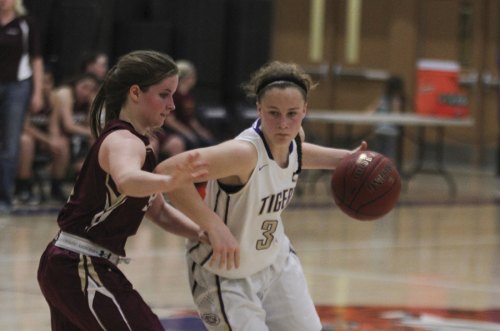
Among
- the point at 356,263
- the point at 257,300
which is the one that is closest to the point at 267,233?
the point at 257,300

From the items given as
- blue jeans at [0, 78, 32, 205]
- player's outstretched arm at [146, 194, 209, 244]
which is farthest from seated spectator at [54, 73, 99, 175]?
player's outstretched arm at [146, 194, 209, 244]

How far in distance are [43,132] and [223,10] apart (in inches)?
150

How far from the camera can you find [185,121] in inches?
424

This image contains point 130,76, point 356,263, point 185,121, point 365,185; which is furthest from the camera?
point 185,121

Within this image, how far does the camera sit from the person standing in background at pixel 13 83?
27.4 ft

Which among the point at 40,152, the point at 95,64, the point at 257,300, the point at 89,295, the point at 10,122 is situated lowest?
the point at 40,152

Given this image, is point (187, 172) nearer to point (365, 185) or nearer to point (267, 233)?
point (267, 233)

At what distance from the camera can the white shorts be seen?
12.3 ft

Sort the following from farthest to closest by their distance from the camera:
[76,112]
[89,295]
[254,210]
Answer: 1. [76,112]
2. [254,210]
3. [89,295]

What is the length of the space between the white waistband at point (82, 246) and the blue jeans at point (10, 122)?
16.4 ft

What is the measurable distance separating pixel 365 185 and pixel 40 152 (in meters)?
5.97

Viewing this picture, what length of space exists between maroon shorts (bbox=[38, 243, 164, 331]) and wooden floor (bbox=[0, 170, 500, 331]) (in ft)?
5.17

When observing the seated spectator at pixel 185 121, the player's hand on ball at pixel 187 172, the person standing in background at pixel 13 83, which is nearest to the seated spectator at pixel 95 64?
the seated spectator at pixel 185 121

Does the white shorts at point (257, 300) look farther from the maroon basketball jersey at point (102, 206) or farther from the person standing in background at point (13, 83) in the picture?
the person standing in background at point (13, 83)
